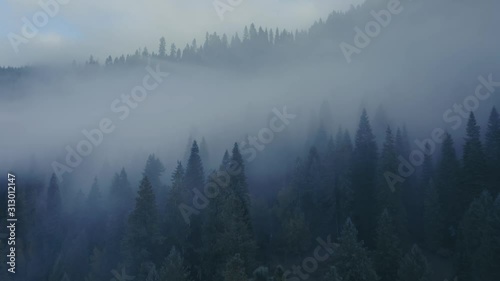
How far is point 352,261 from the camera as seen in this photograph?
1805 inches

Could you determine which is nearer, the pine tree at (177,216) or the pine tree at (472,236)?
the pine tree at (472,236)

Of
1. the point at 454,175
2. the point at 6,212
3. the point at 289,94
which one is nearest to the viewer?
the point at 454,175

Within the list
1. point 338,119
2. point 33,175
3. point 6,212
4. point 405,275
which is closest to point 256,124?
point 338,119

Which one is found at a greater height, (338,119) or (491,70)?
(491,70)

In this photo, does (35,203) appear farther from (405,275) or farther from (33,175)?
(405,275)

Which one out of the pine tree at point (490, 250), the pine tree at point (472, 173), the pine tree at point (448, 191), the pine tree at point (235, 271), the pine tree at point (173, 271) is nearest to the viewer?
the pine tree at point (235, 271)

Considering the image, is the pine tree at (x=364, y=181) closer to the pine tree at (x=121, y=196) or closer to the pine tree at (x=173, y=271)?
the pine tree at (x=173, y=271)

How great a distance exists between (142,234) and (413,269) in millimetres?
33230

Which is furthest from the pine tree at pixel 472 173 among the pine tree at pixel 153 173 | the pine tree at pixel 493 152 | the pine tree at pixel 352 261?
the pine tree at pixel 153 173

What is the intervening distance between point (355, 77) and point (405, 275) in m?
148

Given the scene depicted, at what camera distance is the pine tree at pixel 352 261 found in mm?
44844

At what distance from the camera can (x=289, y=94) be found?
17162cm

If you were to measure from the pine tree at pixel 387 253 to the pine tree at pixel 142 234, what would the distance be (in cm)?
2775

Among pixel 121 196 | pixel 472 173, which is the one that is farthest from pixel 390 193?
pixel 121 196
